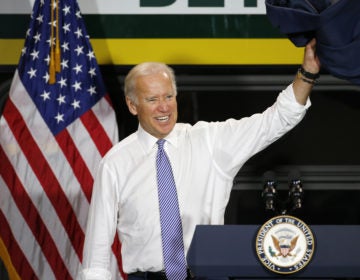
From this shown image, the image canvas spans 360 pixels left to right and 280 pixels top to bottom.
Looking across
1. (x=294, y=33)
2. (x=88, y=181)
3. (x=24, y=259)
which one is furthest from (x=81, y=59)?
(x=294, y=33)

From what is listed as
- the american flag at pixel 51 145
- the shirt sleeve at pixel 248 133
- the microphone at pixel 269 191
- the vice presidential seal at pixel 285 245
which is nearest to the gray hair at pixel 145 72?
the shirt sleeve at pixel 248 133

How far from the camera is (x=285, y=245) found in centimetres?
272

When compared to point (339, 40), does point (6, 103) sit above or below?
below

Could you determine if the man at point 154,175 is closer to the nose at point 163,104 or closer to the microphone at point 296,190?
the nose at point 163,104

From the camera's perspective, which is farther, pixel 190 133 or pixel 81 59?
pixel 81 59

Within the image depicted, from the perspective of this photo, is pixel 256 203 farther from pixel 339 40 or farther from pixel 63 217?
pixel 339 40

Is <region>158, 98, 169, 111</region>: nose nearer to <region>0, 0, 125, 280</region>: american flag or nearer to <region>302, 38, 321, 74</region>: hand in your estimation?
<region>302, 38, 321, 74</region>: hand

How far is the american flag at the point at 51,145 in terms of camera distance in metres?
4.62

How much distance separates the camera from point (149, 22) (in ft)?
15.9

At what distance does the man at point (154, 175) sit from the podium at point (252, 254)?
82cm

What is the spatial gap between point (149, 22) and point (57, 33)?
0.53 metres

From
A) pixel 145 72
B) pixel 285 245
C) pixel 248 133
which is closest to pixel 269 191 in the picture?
pixel 248 133

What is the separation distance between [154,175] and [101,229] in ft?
1.03

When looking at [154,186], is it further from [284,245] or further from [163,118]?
[284,245]
